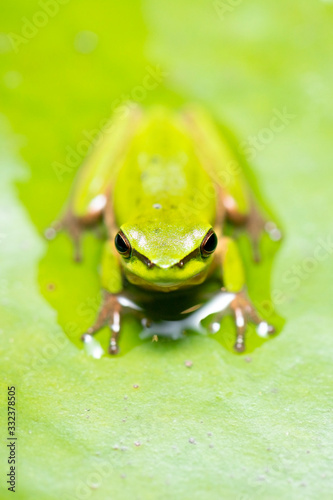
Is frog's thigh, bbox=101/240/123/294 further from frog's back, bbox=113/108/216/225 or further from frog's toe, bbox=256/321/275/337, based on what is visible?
frog's toe, bbox=256/321/275/337

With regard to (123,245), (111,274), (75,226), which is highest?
(123,245)

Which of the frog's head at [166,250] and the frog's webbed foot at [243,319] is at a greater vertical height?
the frog's head at [166,250]

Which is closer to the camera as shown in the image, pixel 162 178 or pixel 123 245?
pixel 123 245

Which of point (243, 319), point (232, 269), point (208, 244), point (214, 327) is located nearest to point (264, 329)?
point (243, 319)

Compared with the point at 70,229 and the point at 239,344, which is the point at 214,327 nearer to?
the point at 239,344

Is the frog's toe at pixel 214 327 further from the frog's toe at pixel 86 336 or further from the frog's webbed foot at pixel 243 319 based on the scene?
the frog's toe at pixel 86 336

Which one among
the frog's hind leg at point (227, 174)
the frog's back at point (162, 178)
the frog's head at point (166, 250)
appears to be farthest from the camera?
the frog's hind leg at point (227, 174)

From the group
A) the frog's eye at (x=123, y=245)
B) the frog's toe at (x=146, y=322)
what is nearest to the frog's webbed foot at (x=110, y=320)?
the frog's toe at (x=146, y=322)
